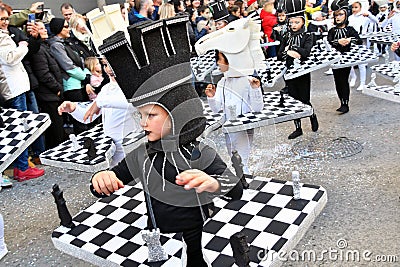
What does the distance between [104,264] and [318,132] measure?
252 cm

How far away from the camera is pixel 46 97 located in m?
3.69

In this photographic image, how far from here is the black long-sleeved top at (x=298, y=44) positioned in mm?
3416

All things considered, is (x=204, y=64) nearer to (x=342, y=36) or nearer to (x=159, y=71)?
(x=342, y=36)

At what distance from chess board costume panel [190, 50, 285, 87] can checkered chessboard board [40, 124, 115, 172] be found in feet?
3.34

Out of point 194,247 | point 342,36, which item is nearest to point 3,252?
point 194,247

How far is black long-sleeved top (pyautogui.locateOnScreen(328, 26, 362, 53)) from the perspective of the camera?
3.85m

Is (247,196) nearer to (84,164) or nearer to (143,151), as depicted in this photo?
(143,151)

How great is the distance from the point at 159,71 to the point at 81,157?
1.37m

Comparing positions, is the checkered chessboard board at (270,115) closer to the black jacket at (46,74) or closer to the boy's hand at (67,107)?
the boy's hand at (67,107)

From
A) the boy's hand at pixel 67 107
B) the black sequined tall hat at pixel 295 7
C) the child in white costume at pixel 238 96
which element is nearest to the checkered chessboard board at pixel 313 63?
the black sequined tall hat at pixel 295 7

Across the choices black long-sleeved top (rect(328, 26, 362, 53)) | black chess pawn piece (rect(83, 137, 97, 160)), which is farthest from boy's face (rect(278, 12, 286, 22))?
black chess pawn piece (rect(83, 137, 97, 160))

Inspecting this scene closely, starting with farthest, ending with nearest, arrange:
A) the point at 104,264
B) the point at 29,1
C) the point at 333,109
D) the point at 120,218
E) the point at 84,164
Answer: the point at 29,1
the point at 333,109
the point at 84,164
the point at 120,218
the point at 104,264

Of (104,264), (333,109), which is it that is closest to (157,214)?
(104,264)

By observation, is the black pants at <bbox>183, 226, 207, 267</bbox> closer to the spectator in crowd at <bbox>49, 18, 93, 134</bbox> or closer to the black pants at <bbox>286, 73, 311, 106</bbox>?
the black pants at <bbox>286, 73, 311, 106</bbox>
